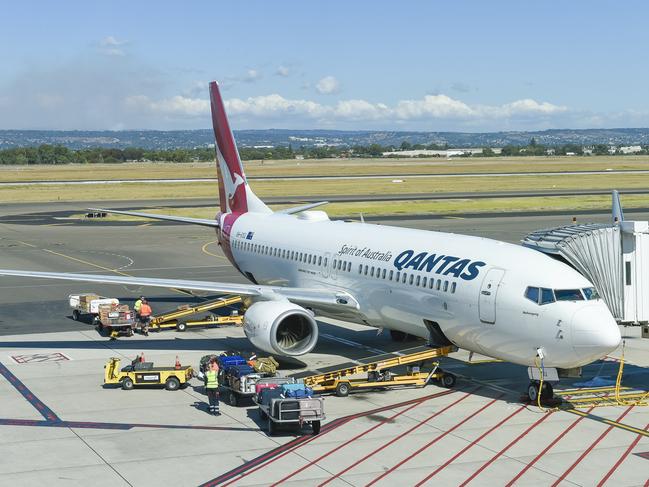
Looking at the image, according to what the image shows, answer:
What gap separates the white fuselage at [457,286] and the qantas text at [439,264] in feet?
0.13

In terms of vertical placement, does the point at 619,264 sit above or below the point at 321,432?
above

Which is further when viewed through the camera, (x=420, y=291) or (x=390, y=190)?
(x=390, y=190)

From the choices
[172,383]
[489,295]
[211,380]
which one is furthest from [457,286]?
[172,383]

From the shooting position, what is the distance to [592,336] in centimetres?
2562

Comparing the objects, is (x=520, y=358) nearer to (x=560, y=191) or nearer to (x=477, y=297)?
(x=477, y=297)

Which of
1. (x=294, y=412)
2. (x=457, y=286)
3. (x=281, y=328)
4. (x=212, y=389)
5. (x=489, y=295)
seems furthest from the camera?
(x=281, y=328)

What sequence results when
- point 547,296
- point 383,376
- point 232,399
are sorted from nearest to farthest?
1. point 547,296
2. point 232,399
3. point 383,376

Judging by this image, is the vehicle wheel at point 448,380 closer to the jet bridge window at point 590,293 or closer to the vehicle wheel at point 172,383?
the jet bridge window at point 590,293

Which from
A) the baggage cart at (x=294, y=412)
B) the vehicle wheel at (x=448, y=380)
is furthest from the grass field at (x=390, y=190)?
the baggage cart at (x=294, y=412)

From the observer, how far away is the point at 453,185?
468 feet

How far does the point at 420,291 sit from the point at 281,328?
5326mm

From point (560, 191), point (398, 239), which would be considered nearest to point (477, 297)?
point (398, 239)

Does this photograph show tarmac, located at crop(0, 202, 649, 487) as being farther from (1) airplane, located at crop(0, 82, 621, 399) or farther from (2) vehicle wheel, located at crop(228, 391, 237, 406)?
(1) airplane, located at crop(0, 82, 621, 399)

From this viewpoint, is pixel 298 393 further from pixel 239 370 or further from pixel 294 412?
pixel 239 370
